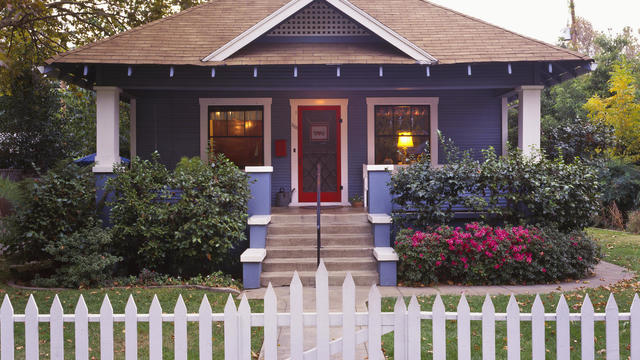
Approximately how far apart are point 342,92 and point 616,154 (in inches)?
427

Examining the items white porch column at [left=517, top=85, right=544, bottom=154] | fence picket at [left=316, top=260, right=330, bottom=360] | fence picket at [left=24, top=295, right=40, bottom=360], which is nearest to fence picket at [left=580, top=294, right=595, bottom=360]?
fence picket at [left=316, top=260, right=330, bottom=360]

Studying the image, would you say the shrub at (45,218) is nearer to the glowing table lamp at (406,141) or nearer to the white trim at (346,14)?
the white trim at (346,14)

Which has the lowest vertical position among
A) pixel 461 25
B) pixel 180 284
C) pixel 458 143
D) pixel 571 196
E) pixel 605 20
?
pixel 180 284

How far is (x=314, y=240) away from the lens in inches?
355

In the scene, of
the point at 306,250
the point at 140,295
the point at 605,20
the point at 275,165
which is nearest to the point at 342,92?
the point at 275,165

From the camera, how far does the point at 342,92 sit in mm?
12281

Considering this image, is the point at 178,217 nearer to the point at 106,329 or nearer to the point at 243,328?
the point at 106,329

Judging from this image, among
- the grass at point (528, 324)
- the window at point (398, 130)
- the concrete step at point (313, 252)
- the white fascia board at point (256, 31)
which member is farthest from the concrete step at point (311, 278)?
the window at point (398, 130)

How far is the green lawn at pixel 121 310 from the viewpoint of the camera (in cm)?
495

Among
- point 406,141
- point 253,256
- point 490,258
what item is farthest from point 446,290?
point 406,141

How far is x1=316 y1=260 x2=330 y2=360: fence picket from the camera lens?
117 inches

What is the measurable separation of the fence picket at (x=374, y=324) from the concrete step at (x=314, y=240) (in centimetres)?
593

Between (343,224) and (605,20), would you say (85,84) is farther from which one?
(605,20)

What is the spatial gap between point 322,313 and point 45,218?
673 cm
